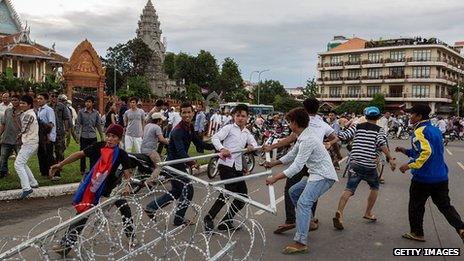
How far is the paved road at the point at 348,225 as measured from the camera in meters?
5.61

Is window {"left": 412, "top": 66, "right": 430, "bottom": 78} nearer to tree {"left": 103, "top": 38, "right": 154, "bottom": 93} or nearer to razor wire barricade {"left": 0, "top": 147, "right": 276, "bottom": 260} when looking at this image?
tree {"left": 103, "top": 38, "right": 154, "bottom": 93}

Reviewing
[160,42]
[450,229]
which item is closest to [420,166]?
[450,229]

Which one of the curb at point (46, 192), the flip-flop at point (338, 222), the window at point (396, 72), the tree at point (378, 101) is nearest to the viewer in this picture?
the flip-flop at point (338, 222)

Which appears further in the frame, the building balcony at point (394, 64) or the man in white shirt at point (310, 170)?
the building balcony at point (394, 64)

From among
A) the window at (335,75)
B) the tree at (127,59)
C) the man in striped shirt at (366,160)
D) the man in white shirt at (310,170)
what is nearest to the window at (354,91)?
the window at (335,75)

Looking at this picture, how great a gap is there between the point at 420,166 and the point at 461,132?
109 feet

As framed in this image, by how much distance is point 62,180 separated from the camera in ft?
32.1

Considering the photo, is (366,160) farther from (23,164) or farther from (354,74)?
(354,74)

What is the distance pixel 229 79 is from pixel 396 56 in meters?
29.6

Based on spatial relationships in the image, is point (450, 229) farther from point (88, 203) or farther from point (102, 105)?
point (102, 105)

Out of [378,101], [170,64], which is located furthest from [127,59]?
[378,101]

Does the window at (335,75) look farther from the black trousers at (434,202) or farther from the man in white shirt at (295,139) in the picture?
the black trousers at (434,202)

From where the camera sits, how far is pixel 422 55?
7550 cm

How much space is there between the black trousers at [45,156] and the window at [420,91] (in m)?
74.3
